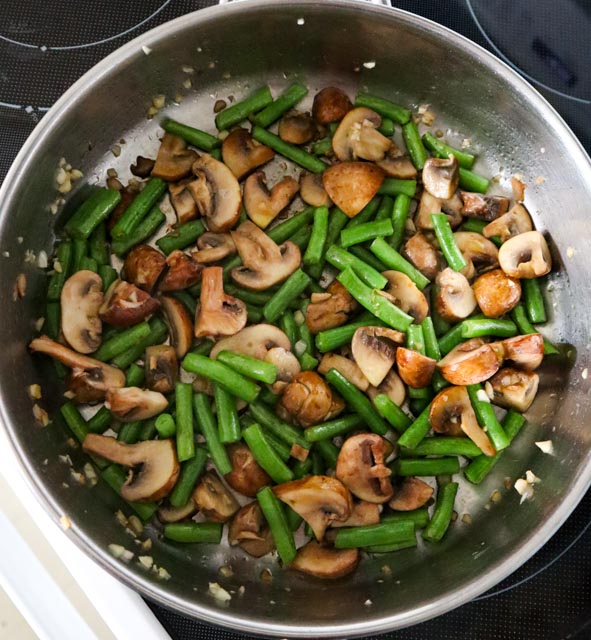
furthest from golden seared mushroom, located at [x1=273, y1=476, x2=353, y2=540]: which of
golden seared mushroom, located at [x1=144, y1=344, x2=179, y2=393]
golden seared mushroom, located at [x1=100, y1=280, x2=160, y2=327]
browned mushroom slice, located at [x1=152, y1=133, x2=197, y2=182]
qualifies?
browned mushroom slice, located at [x1=152, y1=133, x2=197, y2=182]

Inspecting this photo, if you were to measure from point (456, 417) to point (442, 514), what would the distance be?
1.20ft

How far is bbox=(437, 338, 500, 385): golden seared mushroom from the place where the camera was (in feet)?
8.86

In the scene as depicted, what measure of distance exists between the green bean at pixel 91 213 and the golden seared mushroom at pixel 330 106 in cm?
90

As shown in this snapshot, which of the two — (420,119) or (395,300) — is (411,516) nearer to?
(395,300)

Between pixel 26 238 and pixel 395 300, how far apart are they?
56.0 inches

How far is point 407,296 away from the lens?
287cm

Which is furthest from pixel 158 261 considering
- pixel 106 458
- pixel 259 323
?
pixel 106 458

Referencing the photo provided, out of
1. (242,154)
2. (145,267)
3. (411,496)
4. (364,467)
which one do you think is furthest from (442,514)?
(242,154)

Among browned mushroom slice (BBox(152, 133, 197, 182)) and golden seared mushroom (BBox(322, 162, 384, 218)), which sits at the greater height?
golden seared mushroom (BBox(322, 162, 384, 218))

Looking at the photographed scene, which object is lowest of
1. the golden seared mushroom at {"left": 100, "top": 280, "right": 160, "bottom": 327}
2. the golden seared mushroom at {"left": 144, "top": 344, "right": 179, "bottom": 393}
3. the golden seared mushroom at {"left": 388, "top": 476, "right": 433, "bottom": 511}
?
the golden seared mushroom at {"left": 144, "top": 344, "right": 179, "bottom": 393}

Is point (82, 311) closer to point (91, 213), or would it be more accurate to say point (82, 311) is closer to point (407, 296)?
point (91, 213)

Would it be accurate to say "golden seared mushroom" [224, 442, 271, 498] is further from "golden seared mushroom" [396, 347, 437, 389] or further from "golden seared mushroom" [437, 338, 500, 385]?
"golden seared mushroom" [437, 338, 500, 385]

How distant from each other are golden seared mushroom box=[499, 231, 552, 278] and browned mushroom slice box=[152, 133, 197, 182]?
131cm

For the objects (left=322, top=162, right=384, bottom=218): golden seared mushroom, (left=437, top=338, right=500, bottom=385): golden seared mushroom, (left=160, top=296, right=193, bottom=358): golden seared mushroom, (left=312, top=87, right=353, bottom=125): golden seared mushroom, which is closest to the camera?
(left=437, top=338, right=500, bottom=385): golden seared mushroom
